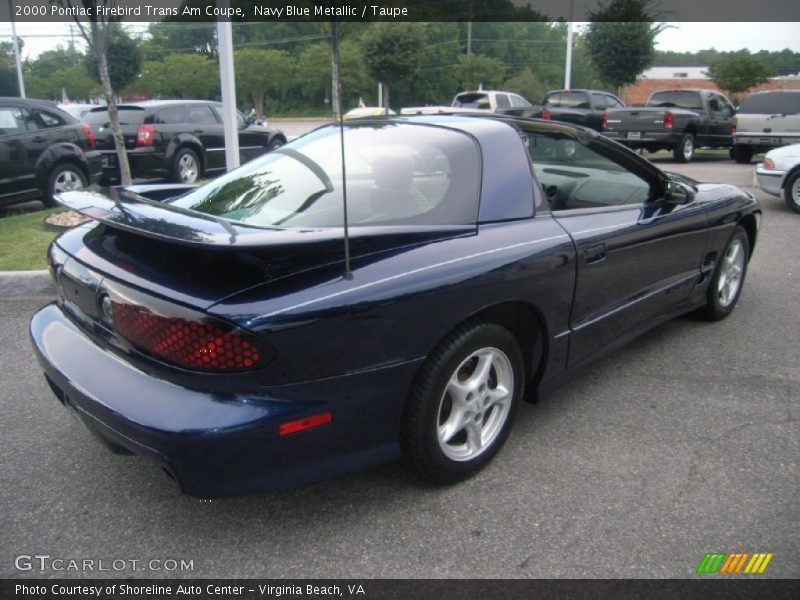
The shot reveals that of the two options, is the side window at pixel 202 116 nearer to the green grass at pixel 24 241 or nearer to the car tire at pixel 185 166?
the car tire at pixel 185 166

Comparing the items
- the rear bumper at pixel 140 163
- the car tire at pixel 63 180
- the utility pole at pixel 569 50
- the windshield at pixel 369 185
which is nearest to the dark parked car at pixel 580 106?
the utility pole at pixel 569 50

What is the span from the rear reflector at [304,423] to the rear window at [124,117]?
9895mm

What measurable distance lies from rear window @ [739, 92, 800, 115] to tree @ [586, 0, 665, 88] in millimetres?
11680

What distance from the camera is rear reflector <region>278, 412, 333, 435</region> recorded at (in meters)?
2.12

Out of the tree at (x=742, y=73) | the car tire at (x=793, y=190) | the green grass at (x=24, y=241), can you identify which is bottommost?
the green grass at (x=24, y=241)

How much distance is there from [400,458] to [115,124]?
693cm

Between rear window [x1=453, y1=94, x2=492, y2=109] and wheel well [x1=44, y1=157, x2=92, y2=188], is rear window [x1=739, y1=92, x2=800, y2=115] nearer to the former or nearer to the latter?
rear window [x1=453, y1=94, x2=492, y2=109]

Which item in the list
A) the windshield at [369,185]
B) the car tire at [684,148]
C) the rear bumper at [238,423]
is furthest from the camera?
the car tire at [684,148]

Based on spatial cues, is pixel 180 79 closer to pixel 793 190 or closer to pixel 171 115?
pixel 171 115

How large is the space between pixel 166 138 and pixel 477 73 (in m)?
32.7

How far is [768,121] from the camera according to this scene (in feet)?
46.5

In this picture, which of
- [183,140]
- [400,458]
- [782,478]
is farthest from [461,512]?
[183,140]

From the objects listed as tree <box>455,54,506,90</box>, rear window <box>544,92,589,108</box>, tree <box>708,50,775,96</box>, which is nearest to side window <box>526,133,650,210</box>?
rear window <box>544,92,589,108</box>

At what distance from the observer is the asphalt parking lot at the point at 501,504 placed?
2.30m
